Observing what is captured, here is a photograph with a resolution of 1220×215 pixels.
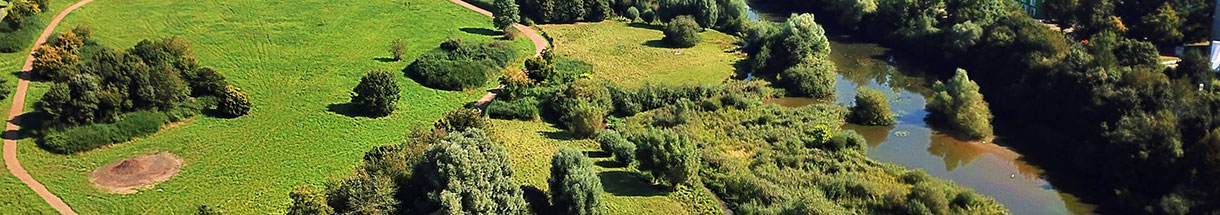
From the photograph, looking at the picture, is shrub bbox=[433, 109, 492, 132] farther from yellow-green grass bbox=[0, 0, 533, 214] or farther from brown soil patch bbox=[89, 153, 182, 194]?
brown soil patch bbox=[89, 153, 182, 194]

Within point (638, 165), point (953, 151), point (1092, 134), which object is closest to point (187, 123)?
point (638, 165)

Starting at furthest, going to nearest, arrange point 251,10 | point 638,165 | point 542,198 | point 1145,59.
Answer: point 251,10 < point 1145,59 < point 638,165 < point 542,198

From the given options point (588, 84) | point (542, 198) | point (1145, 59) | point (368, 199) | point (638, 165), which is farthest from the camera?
point (588, 84)

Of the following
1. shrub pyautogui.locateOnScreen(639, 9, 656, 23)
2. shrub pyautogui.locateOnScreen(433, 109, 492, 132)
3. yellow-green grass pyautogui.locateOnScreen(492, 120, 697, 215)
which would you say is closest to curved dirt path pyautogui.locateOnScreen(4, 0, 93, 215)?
shrub pyautogui.locateOnScreen(433, 109, 492, 132)

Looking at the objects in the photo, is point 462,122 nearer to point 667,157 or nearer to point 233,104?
point 667,157

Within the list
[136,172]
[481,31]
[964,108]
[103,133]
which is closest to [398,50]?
[481,31]

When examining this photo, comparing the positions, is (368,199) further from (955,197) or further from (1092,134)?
(1092,134)

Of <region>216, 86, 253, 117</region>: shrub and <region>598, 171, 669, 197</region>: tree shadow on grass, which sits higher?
<region>216, 86, 253, 117</region>: shrub
